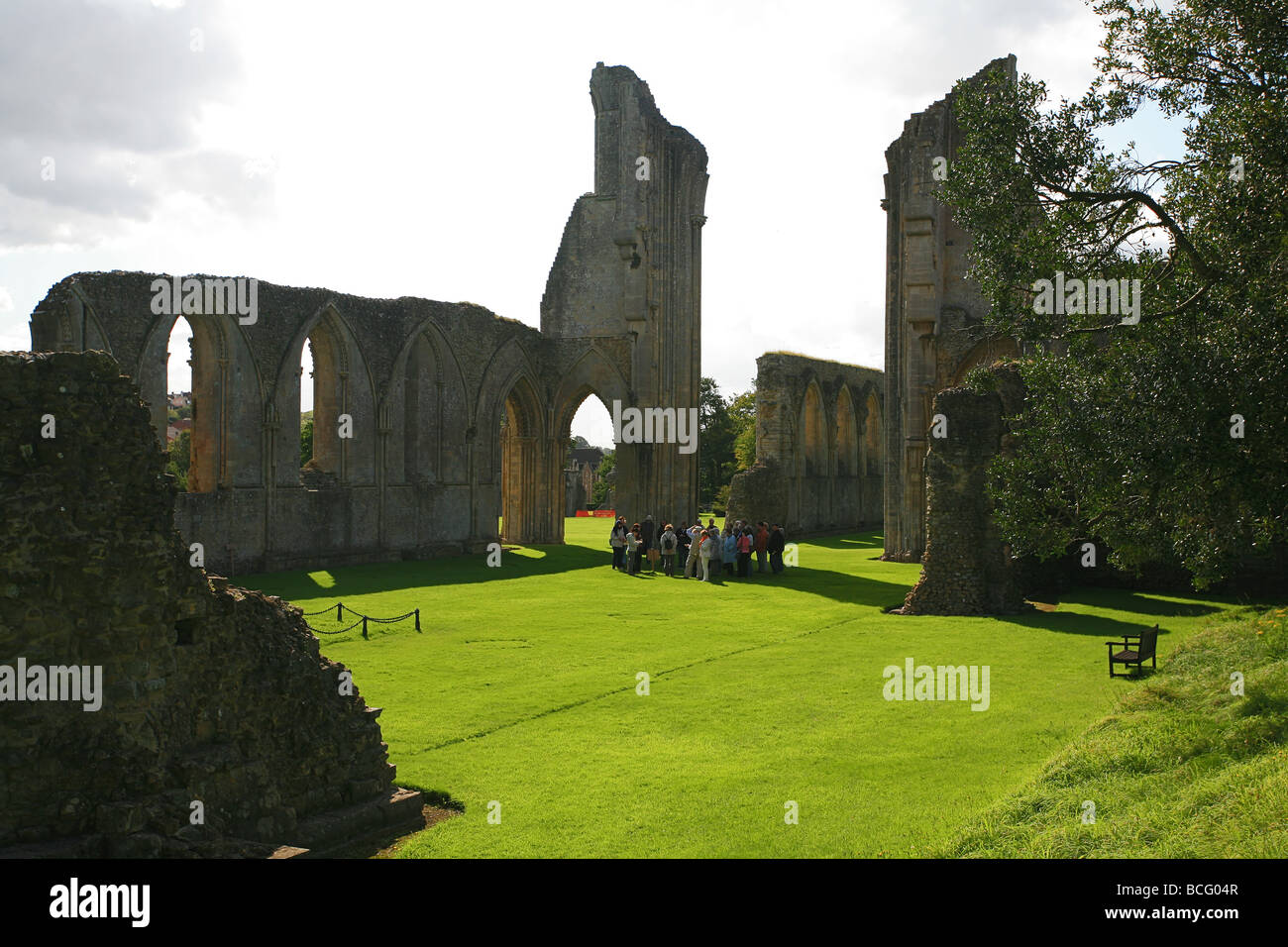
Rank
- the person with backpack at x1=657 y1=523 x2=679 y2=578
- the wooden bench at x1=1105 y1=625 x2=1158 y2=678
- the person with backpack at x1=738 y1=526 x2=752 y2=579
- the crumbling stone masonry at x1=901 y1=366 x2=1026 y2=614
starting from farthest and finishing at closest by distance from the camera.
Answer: the person with backpack at x1=657 y1=523 x2=679 y2=578, the person with backpack at x1=738 y1=526 x2=752 y2=579, the crumbling stone masonry at x1=901 y1=366 x2=1026 y2=614, the wooden bench at x1=1105 y1=625 x2=1158 y2=678

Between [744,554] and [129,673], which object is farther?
[744,554]

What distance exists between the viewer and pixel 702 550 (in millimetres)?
24656

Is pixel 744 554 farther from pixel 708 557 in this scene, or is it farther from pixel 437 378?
pixel 437 378

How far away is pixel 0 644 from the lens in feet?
20.8

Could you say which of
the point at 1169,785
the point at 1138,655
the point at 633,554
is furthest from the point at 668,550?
the point at 1169,785

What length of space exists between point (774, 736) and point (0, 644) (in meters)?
6.41

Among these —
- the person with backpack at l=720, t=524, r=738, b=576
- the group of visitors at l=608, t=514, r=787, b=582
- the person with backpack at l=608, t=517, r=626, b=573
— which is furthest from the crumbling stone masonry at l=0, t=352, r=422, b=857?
the person with backpack at l=608, t=517, r=626, b=573

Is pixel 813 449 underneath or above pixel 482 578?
above

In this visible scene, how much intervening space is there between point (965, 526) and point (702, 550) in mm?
6983

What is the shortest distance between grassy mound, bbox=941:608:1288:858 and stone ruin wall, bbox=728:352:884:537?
20.8 metres

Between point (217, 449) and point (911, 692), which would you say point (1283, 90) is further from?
point (217, 449)

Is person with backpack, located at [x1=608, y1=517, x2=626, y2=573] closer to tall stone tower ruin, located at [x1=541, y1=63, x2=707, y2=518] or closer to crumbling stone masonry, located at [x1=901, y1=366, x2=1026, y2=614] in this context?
tall stone tower ruin, located at [x1=541, y1=63, x2=707, y2=518]

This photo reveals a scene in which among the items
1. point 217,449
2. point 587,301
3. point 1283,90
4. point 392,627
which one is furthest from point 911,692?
point 587,301

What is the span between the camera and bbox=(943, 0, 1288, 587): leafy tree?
29.8ft
